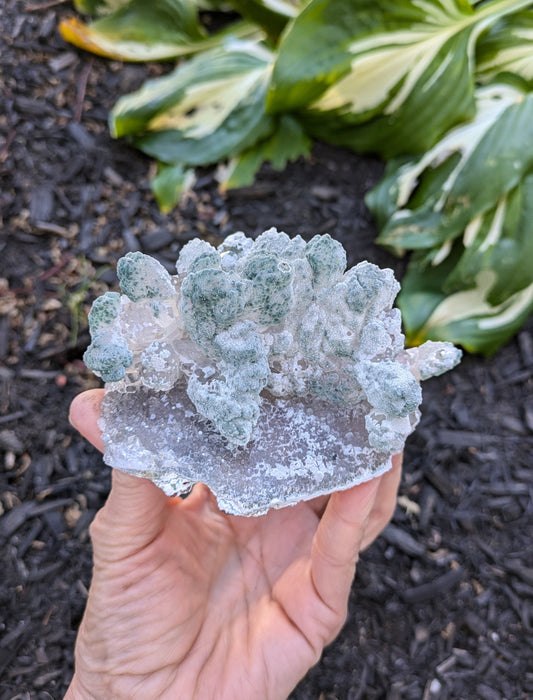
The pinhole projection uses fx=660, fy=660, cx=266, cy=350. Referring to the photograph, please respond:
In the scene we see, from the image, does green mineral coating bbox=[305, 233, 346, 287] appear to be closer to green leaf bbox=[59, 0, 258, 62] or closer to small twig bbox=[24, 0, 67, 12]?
green leaf bbox=[59, 0, 258, 62]

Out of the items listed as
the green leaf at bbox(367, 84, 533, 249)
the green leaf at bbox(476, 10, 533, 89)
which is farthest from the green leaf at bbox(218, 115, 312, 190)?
the green leaf at bbox(476, 10, 533, 89)

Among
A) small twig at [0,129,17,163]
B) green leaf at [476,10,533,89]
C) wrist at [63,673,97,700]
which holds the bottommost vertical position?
wrist at [63,673,97,700]

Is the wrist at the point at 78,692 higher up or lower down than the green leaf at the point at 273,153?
lower down

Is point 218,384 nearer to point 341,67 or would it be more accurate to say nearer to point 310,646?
point 310,646

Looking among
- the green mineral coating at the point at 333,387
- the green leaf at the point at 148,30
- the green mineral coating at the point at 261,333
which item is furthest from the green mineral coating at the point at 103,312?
the green leaf at the point at 148,30

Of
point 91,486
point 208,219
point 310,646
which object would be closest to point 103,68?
point 208,219

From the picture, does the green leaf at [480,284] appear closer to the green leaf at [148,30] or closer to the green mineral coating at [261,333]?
the green mineral coating at [261,333]

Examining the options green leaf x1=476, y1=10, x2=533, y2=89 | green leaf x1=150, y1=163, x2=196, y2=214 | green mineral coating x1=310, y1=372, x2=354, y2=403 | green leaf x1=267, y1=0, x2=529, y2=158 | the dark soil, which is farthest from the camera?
green leaf x1=150, y1=163, x2=196, y2=214
